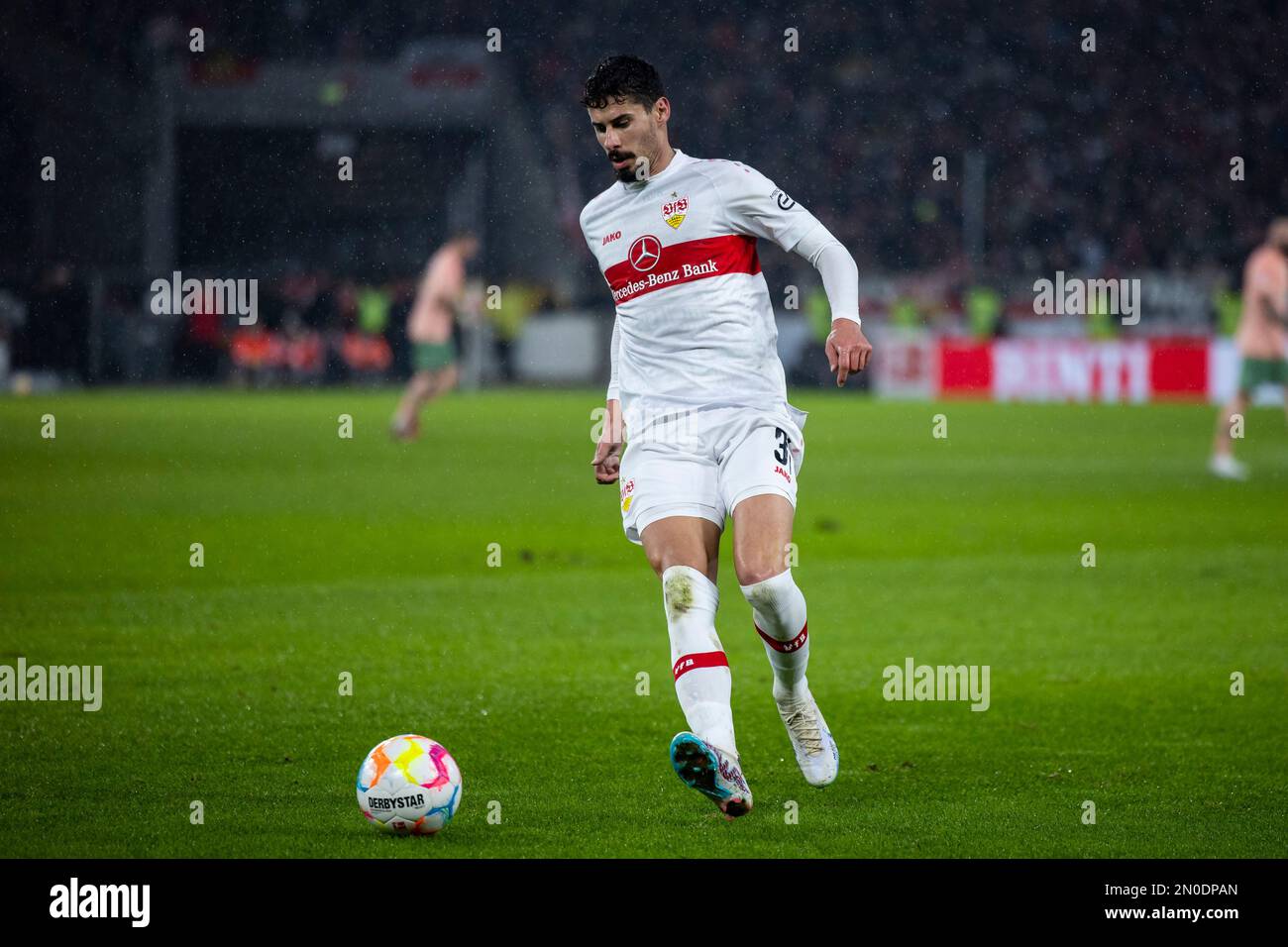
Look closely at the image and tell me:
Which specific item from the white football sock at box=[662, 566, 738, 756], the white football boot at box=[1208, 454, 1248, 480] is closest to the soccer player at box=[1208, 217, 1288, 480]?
the white football boot at box=[1208, 454, 1248, 480]

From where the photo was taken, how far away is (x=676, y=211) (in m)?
5.32

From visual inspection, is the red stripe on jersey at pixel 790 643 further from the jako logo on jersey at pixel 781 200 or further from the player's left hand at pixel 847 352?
the jako logo on jersey at pixel 781 200

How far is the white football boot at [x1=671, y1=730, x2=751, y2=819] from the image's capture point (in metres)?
4.48

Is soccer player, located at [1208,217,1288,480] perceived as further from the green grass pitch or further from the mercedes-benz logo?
the mercedes-benz logo

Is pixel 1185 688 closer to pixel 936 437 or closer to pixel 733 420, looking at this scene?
pixel 733 420

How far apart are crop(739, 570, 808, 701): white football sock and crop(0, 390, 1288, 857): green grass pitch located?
13.5 inches

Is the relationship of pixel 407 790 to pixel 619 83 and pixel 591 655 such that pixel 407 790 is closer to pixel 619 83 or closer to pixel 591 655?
pixel 619 83

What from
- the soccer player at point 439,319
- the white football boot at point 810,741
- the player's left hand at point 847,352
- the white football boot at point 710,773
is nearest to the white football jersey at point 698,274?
the player's left hand at point 847,352

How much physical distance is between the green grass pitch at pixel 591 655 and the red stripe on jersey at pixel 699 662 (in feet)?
1.42

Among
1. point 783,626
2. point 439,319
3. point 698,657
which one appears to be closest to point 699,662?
point 698,657

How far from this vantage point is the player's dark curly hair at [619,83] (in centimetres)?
515

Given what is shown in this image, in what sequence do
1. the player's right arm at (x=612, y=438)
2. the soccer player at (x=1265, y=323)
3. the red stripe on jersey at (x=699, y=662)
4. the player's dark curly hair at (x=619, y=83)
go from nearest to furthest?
the red stripe on jersey at (x=699, y=662) → the player's dark curly hair at (x=619, y=83) → the player's right arm at (x=612, y=438) → the soccer player at (x=1265, y=323)

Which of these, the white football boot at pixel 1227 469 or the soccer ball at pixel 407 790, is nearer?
the soccer ball at pixel 407 790

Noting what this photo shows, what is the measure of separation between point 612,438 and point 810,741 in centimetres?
113
